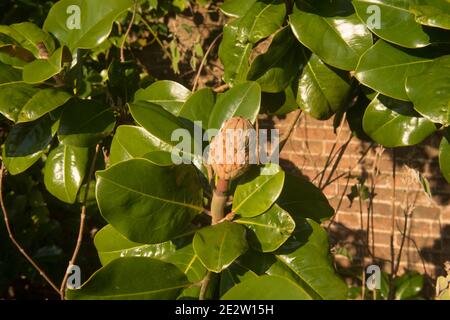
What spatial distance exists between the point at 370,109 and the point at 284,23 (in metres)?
0.30

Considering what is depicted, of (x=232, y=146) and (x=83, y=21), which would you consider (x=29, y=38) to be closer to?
(x=83, y=21)

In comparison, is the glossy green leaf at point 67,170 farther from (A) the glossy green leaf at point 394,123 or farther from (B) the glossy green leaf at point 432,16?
(B) the glossy green leaf at point 432,16

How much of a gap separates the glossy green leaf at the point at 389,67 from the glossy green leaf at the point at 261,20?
9.0 inches

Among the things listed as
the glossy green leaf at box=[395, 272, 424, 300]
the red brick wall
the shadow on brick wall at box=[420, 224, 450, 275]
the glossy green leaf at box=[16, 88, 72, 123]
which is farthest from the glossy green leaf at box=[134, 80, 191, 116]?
the shadow on brick wall at box=[420, 224, 450, 275]

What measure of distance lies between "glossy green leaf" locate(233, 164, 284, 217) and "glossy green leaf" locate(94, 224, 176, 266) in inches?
7.0

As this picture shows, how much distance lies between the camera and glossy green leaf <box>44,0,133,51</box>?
1151 millimetres

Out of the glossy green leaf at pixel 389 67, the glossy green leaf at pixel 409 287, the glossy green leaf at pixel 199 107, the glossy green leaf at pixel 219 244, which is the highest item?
the glossy green leaf at pixel 389 67

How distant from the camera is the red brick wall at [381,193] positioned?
2.76m

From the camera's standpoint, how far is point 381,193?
2.87 meters

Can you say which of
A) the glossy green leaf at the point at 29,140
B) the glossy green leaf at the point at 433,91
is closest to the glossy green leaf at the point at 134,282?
the glossy green leaf at the point at 29,140

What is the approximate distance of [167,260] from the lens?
3.41 feet

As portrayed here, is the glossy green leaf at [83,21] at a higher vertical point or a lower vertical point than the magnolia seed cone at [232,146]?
higher

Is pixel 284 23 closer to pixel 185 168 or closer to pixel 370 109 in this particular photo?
pixel 370 109
